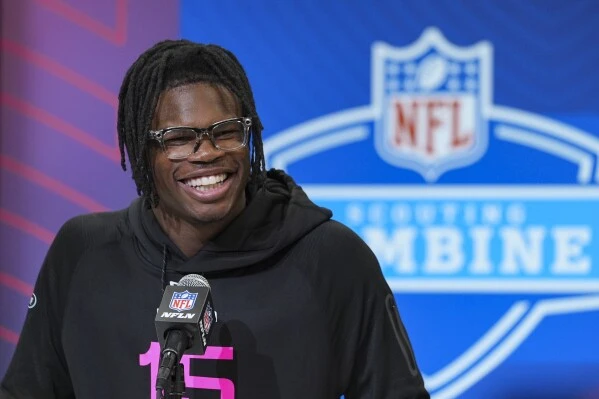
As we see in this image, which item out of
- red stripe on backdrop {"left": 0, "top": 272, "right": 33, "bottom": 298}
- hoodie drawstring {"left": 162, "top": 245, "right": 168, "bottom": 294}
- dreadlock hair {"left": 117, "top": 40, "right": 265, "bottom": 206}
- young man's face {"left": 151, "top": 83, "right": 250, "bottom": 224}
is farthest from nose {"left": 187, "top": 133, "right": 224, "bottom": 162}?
red stripe on backdrop {"left": 0, "top": 272, "right": 33, "bottom": 298}

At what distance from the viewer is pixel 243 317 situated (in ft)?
4.89

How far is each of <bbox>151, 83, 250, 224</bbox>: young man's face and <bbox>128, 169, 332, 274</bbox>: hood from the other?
0.07 m

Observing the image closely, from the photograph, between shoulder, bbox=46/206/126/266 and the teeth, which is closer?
the teeth

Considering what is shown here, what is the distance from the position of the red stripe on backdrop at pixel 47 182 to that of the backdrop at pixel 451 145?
22 cm

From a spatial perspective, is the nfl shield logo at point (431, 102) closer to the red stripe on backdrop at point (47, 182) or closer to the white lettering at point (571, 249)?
the white lettering at point (571, 249)

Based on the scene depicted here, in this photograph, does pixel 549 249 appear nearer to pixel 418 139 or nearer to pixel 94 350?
pixel 418 139

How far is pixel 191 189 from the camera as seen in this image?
145 centimetres

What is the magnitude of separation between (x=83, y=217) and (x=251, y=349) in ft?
1.39

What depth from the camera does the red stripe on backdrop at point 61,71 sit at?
2855 mm

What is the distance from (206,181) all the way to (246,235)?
15cm

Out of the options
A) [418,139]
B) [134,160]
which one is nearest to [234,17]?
[418,139]

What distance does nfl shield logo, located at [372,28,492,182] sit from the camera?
2.67m

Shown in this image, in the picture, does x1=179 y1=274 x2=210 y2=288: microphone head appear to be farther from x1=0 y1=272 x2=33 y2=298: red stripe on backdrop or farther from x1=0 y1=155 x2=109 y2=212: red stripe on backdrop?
x1=0 y1=272 x2=33 y2=298: red stripe on backdrop

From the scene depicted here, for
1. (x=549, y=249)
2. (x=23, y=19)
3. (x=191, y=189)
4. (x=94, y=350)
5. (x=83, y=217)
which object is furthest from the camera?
(x=23, y=19)
